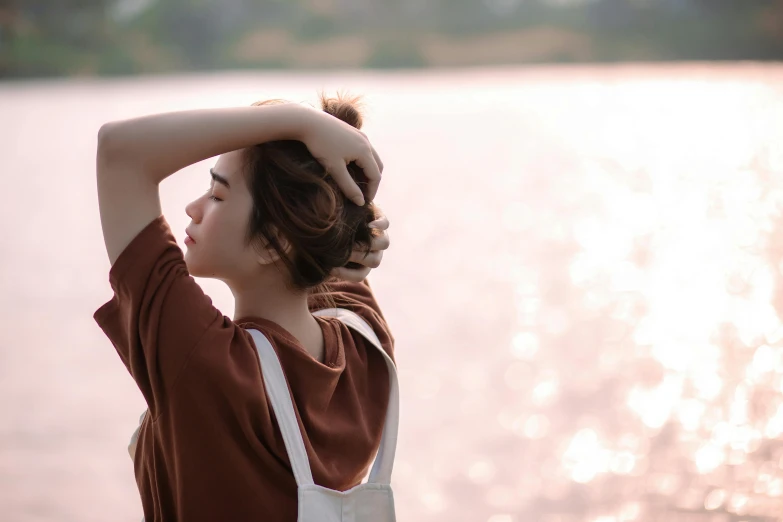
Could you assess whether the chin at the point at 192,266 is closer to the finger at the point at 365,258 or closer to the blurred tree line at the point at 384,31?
the finger at the point at 365,258

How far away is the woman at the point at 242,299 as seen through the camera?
90cm

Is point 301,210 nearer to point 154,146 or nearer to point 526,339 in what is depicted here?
point 154,146

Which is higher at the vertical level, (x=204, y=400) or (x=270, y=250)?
(x=270, y=250)

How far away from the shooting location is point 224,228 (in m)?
1.01

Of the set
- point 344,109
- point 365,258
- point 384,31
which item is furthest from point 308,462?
point 384,31

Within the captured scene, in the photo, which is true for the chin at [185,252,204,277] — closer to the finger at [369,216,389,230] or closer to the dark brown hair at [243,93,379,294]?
the dark brown hair at [243,93,379,294]

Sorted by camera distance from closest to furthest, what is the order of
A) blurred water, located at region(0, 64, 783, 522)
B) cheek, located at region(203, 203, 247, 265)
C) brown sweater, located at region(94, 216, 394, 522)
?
1. brown sweater, located at region(94, 216, 394, 522)
2. cheek, located at region(203, 203, 247, 265)
3. blurred water, located at region(0, 64, 783, 522)

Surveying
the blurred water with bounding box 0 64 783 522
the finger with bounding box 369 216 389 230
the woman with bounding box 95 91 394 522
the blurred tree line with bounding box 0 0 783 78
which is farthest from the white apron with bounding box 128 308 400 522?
the blurred tree line with bounding box 0 0 783 78

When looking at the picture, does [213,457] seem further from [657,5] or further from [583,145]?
[657,5]

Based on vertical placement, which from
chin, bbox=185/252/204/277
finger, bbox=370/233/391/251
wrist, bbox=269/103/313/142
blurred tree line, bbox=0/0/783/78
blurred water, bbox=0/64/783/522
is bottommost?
chin, bbox=185/252/204/277

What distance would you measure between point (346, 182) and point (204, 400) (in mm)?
249

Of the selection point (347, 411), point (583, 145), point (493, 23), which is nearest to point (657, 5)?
point (493, 23)

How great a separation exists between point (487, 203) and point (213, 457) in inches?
243

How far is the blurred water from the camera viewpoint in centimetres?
255
